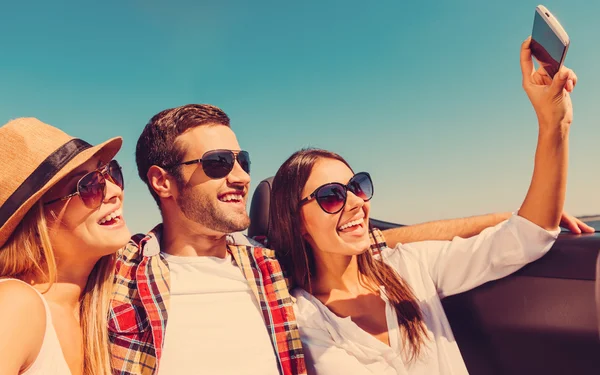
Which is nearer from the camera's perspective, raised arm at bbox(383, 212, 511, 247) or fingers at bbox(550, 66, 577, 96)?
fingers at bbox(550, 66, 577, 96)

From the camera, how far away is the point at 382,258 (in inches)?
93.3

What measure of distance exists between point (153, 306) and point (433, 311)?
4.83 feet

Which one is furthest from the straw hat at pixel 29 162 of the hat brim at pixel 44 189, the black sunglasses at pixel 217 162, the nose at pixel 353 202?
the nose at pixel 353 202

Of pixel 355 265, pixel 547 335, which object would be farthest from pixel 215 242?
pixel 547 335

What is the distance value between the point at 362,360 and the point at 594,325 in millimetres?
1030

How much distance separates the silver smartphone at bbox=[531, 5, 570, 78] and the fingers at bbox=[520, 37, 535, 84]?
0.04 meters

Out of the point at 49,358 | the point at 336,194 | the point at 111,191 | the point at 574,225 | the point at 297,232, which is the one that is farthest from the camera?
the point at 297,232

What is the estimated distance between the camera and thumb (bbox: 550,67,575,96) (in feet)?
5.18

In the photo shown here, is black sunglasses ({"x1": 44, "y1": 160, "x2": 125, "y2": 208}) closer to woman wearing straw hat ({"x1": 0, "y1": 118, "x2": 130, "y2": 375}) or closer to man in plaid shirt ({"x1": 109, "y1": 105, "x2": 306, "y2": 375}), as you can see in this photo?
woman wearing straw hat ({"x1": 0, "y1": 118, "x2": 130, "y2": 375})

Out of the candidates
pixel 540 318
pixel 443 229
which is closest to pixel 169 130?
pixel 443 229

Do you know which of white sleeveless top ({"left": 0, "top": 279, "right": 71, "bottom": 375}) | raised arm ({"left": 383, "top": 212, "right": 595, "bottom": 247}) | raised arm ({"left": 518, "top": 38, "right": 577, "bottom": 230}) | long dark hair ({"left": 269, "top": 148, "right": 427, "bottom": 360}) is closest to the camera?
white sleeveless top ({"left": 0, "top": 279, "right": 71, "bottom": 375})

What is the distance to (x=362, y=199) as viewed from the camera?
225 cm

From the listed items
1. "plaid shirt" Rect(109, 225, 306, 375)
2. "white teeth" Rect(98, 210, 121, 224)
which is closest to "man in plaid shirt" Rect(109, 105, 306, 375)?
"plaid shirt" Rect(109, 225, 306, 375)

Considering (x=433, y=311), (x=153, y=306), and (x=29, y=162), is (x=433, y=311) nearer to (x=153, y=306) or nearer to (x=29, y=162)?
(x=153, y=306)
